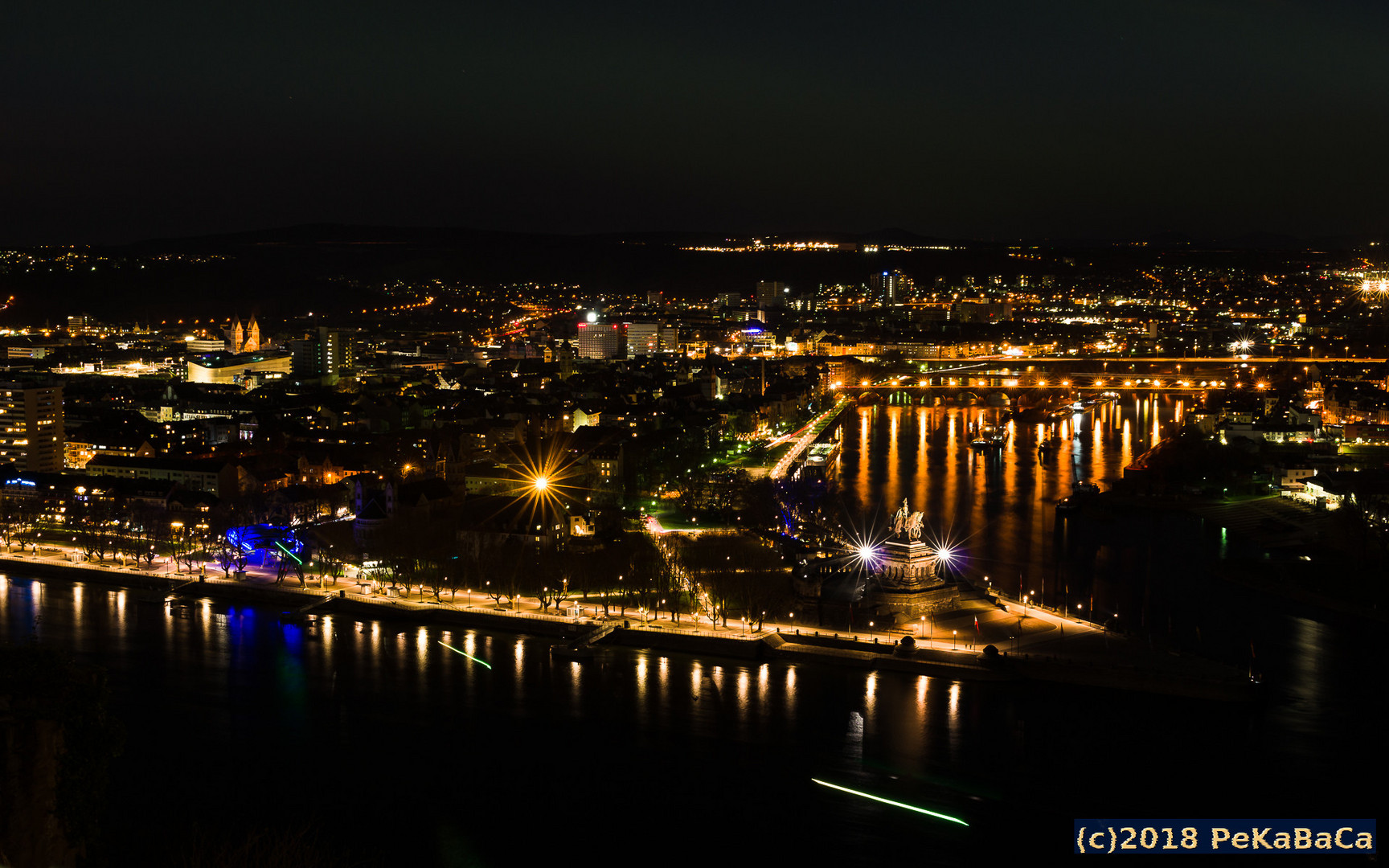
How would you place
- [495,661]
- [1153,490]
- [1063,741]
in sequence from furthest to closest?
[1153,490], [495,661], [1063,741]

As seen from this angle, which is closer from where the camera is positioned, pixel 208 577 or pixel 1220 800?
pixel 1220 800

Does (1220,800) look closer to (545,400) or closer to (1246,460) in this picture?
(1246,460)

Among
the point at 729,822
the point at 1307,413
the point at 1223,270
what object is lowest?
the point at 729,822

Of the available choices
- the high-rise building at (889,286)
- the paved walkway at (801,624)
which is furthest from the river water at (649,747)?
the high-rise building at (889,286)

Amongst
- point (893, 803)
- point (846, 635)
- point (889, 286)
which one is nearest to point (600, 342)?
point (889, 286)

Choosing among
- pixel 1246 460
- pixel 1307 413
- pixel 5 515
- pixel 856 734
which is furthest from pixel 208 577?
pixel 1307 413

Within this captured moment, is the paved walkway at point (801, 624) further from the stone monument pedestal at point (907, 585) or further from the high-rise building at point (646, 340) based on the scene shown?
the high-rise building at point (646, 340)

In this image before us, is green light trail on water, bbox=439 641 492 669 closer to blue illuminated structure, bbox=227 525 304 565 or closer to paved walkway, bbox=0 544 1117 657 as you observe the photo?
paved walkway, bbox=0 544 1117 657

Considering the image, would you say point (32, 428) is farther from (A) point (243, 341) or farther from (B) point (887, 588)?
(A) point (243, 341)
